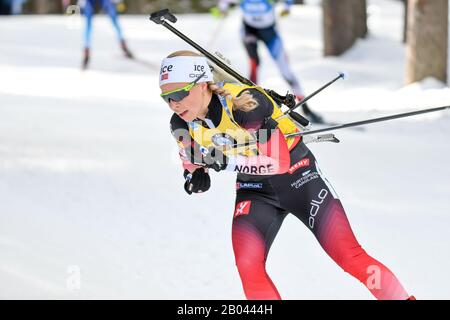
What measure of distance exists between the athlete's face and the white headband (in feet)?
0.09

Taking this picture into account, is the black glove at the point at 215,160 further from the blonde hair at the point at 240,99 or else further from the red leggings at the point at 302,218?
the red leggings at the point at 302,218

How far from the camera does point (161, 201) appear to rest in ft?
24.0

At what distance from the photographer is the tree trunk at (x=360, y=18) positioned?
1471 centimetres

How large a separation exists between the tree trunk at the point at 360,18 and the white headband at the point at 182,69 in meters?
10.9

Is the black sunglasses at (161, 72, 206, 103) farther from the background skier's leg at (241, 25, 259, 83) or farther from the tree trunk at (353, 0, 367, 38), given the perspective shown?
the tree trunk at (353, 0, 367, 38)

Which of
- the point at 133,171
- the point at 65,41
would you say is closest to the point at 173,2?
the point at 65,41

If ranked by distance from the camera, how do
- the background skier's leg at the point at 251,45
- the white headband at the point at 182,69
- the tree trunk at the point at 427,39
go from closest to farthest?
1. the white headband at the point at 182,69
2. the background skier's leg at the point at 251,45
3. the tree trunk at the point at 427,39

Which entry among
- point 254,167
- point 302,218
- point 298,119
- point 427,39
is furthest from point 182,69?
point 427,39

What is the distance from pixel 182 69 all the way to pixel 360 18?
1125 cm

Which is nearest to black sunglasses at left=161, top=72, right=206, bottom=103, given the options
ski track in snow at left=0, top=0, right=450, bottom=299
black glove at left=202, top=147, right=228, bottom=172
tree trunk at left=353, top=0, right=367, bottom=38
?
black glove at left=202, top=147, right=228, bottom=172

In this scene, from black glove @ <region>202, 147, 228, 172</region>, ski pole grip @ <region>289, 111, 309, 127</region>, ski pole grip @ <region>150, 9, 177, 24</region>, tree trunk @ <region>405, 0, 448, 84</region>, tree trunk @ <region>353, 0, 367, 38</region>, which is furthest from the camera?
tree trunk @ <region>353, 0, 367, 38</region>

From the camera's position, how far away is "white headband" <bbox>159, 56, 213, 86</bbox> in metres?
4.09

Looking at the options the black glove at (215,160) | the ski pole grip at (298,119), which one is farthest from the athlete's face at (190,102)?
the ski pole grip at (298,119)
